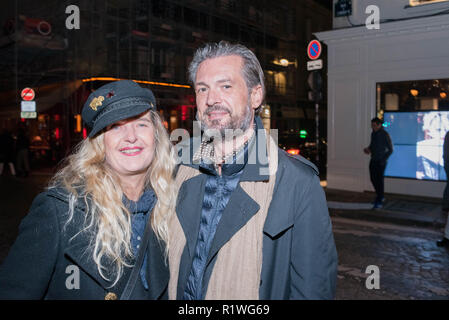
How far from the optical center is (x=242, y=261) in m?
1.79

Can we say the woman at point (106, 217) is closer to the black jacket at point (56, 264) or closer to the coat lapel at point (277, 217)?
the black jacket at point (56, 264)

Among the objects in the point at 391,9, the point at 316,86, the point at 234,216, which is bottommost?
the point at 234,216

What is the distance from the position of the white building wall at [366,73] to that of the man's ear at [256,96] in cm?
913

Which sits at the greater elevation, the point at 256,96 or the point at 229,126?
the point at 256,96

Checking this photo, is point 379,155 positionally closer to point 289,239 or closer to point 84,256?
point 289,239

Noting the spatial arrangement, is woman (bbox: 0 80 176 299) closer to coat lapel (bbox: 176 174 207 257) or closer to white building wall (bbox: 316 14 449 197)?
coat lapel (bbox: 176 174 207 257)

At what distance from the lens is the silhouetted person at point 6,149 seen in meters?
14.2

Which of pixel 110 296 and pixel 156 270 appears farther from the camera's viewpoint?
pixel 156 270

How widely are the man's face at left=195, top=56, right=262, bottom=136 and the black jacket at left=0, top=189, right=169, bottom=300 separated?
0.85 m

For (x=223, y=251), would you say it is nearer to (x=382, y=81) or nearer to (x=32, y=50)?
(x=382, y=81)

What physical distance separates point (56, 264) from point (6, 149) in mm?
15063
